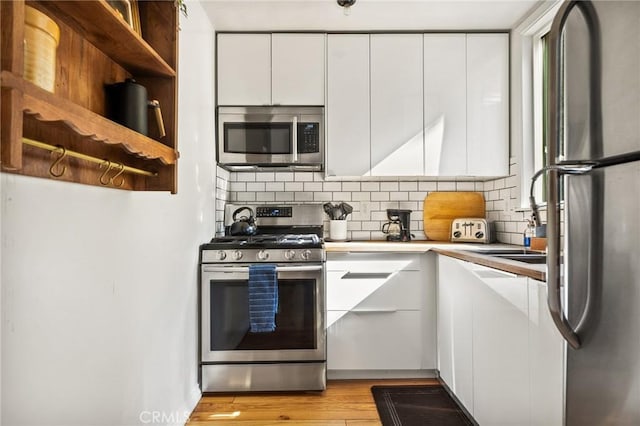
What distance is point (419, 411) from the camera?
2.23 m

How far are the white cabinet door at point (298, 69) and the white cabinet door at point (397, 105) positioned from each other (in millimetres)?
380

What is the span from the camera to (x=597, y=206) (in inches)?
38.6

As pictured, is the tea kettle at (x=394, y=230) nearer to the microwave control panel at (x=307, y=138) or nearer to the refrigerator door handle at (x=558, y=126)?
the microwave control panel at (x=307, y=138)

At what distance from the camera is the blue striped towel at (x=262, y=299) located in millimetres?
2395

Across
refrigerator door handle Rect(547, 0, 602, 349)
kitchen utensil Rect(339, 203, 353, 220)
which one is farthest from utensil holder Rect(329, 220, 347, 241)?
refrigerator door handle Rect(547, 0, 602, 349)

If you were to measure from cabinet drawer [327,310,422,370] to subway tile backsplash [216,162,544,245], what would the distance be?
0.77 metres

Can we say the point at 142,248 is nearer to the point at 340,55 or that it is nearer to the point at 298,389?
the point at 298,389

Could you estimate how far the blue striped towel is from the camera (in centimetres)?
239

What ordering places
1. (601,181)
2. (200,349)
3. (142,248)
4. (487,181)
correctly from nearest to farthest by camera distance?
(601,181) < (142,248) < (200,349) < (487,181)

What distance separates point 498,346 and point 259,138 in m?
1.94

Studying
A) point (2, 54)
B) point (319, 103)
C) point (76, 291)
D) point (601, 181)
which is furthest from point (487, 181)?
point (2, 54)

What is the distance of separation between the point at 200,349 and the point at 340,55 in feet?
7.08

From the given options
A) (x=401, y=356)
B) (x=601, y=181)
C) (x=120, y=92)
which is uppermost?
(x=120, y=92)

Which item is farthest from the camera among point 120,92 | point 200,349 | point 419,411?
point 200,349
